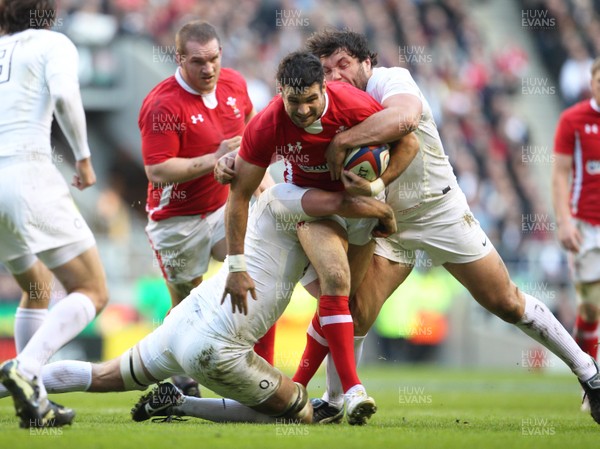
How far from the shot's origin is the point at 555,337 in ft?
21.8

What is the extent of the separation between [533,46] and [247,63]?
8353 millimetres

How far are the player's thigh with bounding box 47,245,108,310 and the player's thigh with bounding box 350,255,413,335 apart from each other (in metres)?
1.63

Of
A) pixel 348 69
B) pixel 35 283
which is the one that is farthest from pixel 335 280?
pixel 35 283

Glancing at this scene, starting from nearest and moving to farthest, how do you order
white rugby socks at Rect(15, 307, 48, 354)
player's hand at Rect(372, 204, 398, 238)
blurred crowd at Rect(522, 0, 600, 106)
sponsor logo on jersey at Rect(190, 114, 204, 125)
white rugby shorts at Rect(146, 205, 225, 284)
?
1. player's hand at Rect(372, 204, 398, 238)
2. white rugby socks at Rect(15, 307, 48, 354)
3. sponsor logo on jersey at Rect(190, 114, 204, 125)
4. white rugby shorts at Rect(146, 205, 225, 284)
5. blurred crowd at Rect(522, 0, 600, 106)

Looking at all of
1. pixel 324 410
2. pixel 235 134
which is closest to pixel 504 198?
pixel 235 134

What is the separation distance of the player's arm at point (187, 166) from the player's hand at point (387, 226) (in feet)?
5.04

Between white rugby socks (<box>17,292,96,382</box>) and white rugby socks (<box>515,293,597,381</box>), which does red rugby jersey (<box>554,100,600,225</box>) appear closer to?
white rugby socks (<box>515,293,597,381</box>)

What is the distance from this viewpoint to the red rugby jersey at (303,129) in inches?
233

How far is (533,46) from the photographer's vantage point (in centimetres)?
2356

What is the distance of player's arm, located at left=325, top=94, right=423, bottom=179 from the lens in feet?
19.5

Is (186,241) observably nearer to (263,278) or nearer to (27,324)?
(27,324)

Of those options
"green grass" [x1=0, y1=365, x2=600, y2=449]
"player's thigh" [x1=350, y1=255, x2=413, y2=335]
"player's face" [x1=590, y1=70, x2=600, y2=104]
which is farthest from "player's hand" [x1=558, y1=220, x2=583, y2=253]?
"player's thigh" [x1=350, y1=255, x2=413, y2=335]

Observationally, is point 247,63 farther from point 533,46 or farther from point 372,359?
point 533,46

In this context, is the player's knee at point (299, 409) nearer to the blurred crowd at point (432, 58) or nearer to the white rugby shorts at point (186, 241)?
the white rugby shorts at point (186, 241)
